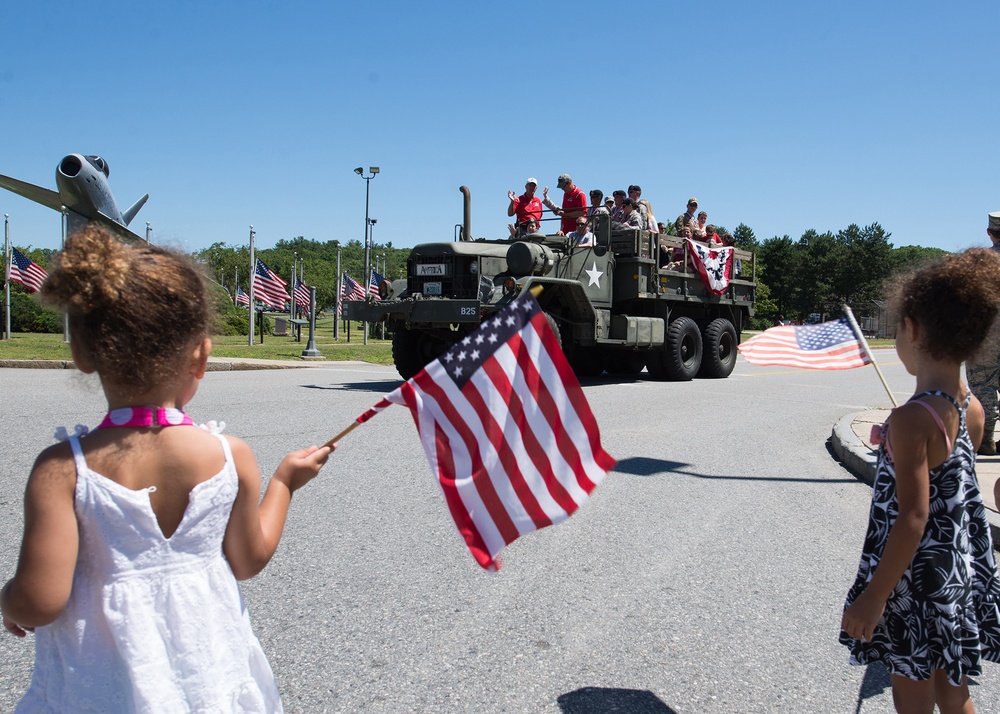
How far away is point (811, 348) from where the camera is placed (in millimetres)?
3092

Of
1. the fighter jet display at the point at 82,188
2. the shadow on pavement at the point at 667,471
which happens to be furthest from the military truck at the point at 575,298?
the shadow on pavement at the point at 667,471

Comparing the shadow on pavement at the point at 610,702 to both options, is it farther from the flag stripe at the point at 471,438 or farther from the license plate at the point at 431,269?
the license plate at the point at 431,269

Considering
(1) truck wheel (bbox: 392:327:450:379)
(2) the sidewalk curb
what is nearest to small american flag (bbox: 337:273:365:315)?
(1) truck wheel (bbox: 392:327:450:379)

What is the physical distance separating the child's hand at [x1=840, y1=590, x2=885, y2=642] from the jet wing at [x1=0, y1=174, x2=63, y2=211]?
11081 mm

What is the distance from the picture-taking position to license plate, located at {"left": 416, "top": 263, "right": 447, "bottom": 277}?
44.3ft

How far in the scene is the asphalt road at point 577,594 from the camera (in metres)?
2.90

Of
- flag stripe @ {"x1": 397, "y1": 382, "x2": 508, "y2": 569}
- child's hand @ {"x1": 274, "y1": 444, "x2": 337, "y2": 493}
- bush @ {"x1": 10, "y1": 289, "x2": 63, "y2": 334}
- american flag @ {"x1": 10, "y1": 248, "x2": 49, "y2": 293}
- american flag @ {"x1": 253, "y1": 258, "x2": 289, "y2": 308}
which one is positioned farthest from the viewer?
bush @ {"x1": 10, "y1": 289, "x2": 63, "y2": 334}

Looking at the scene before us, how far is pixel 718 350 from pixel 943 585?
14.3 metres

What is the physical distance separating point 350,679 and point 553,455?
126 centimetres

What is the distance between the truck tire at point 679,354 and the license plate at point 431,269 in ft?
13.7

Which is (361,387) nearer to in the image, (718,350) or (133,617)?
(718,350)

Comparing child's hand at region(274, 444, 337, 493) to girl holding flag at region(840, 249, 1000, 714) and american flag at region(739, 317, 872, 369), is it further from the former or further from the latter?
american flag at region(739, 317, 872, 369)

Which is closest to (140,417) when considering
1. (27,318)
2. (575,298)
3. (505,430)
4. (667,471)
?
(505,430)

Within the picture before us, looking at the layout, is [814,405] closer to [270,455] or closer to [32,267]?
[270,455]
